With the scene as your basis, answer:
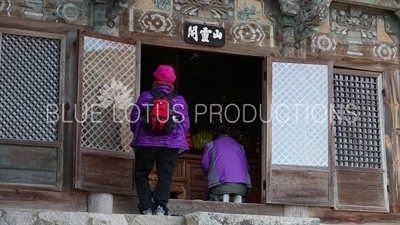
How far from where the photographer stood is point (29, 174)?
1084 centimetres

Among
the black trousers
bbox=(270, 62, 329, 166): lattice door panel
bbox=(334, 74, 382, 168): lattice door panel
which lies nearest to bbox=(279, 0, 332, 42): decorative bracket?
bbox=(270, 62, 329, 166): lattice door panel

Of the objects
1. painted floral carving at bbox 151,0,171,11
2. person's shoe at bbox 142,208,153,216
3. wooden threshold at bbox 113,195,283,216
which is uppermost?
painted floral carving at bbox 151,0,171,11

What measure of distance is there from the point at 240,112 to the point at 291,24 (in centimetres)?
328


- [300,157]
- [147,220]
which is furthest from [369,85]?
[147,220]

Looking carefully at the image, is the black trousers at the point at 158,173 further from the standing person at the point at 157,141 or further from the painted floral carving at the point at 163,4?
the painted floral carving at the point at 163,4

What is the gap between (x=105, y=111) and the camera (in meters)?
11.3

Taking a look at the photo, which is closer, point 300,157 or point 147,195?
point 147,195

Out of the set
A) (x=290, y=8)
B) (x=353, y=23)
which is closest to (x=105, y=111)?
(x=290, y=8)

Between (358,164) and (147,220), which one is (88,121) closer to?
(147,220)

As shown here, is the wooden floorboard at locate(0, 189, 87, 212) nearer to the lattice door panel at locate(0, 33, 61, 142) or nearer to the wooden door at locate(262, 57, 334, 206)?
the lattice door panel at locate(0, 33, 61, 142)

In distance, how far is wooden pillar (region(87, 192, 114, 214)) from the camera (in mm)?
11023

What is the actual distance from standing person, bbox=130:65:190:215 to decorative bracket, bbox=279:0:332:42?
2.18 m

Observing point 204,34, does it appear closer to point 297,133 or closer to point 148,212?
point 297,133

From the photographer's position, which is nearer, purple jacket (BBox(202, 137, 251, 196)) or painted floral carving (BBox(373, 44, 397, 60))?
Result: purple jacket (BBox(202, 137, 251, 196))
